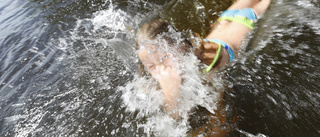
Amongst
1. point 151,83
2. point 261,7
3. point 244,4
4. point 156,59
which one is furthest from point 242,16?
point 151,83

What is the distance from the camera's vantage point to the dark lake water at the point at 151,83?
1716mm

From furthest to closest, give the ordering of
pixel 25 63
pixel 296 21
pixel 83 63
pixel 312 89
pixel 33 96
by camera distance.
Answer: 1. pixel 25 63
2. pixel 83 63
3. pixel 33 96
4. pixel 296 21
5. pixel 312 89

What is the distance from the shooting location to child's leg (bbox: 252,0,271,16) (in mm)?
2791

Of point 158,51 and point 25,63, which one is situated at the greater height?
point 158,51

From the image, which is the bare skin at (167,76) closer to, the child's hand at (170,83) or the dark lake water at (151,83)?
the child's hand at (170,83)

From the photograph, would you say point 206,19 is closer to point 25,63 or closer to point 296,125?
point 296,125

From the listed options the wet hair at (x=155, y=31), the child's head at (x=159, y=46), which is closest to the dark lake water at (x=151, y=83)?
the child's head at (x=159, y=46)

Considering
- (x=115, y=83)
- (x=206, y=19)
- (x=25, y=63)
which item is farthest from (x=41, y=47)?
(x=206, y=19)

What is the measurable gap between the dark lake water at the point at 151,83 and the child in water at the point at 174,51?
12cm

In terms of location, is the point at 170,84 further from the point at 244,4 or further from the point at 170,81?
the point at 244,4

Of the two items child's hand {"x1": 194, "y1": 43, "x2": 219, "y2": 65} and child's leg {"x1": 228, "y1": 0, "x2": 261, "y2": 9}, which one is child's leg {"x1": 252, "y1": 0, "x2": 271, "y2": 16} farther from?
child's hand {"x1": 194, "y1": 43, "x2": 219, "y2": 65}

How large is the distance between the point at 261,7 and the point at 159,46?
1.99 meters

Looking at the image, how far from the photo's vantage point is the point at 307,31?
216 centimetres

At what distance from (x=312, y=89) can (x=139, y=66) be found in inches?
79.3
